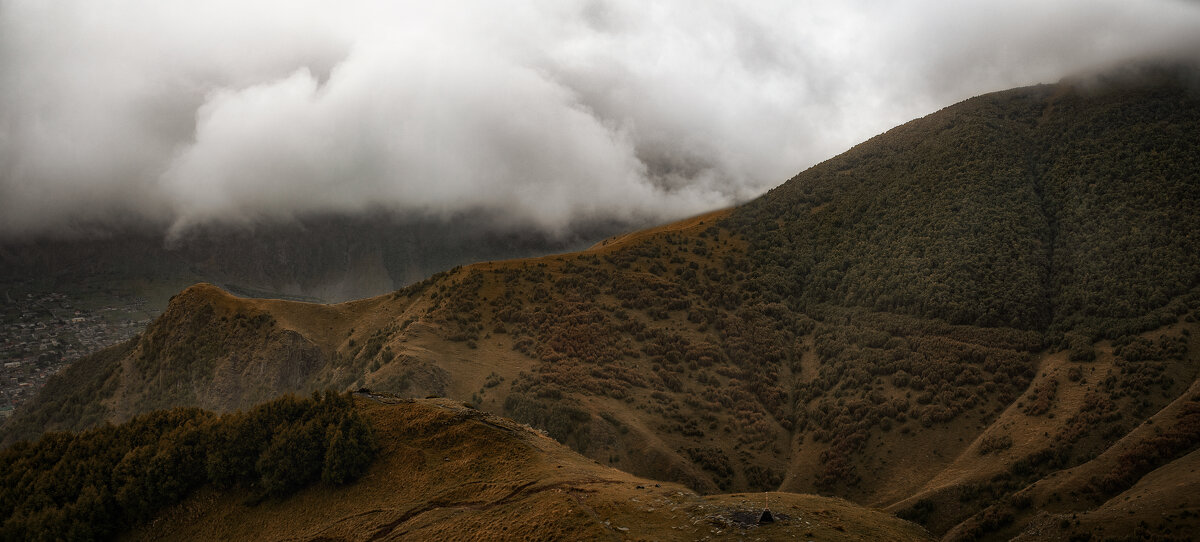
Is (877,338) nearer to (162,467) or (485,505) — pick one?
(485,505)

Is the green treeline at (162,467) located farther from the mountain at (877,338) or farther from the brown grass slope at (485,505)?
the mountain at (877,338)

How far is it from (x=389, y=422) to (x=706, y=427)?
46203 mm

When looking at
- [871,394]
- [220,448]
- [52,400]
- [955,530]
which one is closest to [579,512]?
[220,448]

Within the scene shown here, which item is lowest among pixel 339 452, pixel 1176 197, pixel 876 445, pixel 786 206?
pixel 876 445

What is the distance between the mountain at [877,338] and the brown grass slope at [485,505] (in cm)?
1717

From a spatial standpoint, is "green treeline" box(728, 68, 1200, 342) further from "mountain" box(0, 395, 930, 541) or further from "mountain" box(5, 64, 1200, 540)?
"mountain" box(0, 395, 930, 541)

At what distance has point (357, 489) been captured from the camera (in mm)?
38688

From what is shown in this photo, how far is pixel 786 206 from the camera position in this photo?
133000mm

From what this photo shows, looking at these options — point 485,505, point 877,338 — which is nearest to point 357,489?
point 485,505

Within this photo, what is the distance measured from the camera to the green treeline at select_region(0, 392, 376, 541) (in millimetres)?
38062

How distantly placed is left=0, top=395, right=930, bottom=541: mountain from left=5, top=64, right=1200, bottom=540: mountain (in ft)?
68.3

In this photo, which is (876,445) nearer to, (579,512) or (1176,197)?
(579,512)

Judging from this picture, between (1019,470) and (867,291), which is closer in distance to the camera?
(1019,470)

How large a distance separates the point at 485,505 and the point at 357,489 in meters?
10.5
